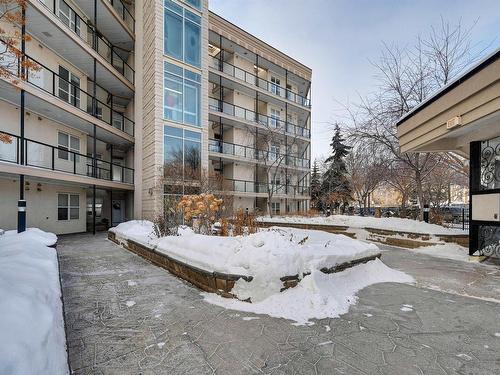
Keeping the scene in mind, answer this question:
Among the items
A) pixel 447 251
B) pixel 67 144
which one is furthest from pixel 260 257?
pixel 67 144

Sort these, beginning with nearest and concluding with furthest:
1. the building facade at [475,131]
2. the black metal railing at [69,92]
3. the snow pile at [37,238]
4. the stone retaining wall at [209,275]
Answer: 1. the stone retaining wall at [209,275]
2. the building facade at [475,131]
3. the snow pile at [37,238]
4. the black metal railing at [69,92]

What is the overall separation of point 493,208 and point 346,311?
5.55m

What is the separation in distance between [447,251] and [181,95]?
49.5 ft

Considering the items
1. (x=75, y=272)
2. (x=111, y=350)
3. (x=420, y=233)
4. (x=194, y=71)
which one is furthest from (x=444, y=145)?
(x=194, y=71)

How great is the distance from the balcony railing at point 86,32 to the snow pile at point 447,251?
17416mm

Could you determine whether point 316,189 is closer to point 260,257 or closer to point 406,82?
point 406,82

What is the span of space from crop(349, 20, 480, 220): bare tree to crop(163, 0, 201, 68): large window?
1058 cm

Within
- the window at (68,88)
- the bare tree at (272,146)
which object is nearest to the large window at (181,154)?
the window at (68,88)

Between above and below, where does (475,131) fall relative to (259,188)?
above

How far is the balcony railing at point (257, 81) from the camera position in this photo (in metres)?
23.6

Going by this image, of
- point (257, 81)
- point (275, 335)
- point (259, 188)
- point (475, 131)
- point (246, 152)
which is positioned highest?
point (257, 81)

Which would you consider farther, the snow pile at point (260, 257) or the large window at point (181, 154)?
the large window at point (181, 154)

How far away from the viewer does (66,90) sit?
48.5 ft

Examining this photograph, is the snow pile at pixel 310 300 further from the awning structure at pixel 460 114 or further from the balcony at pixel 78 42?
the balcony at pixel 78 42
